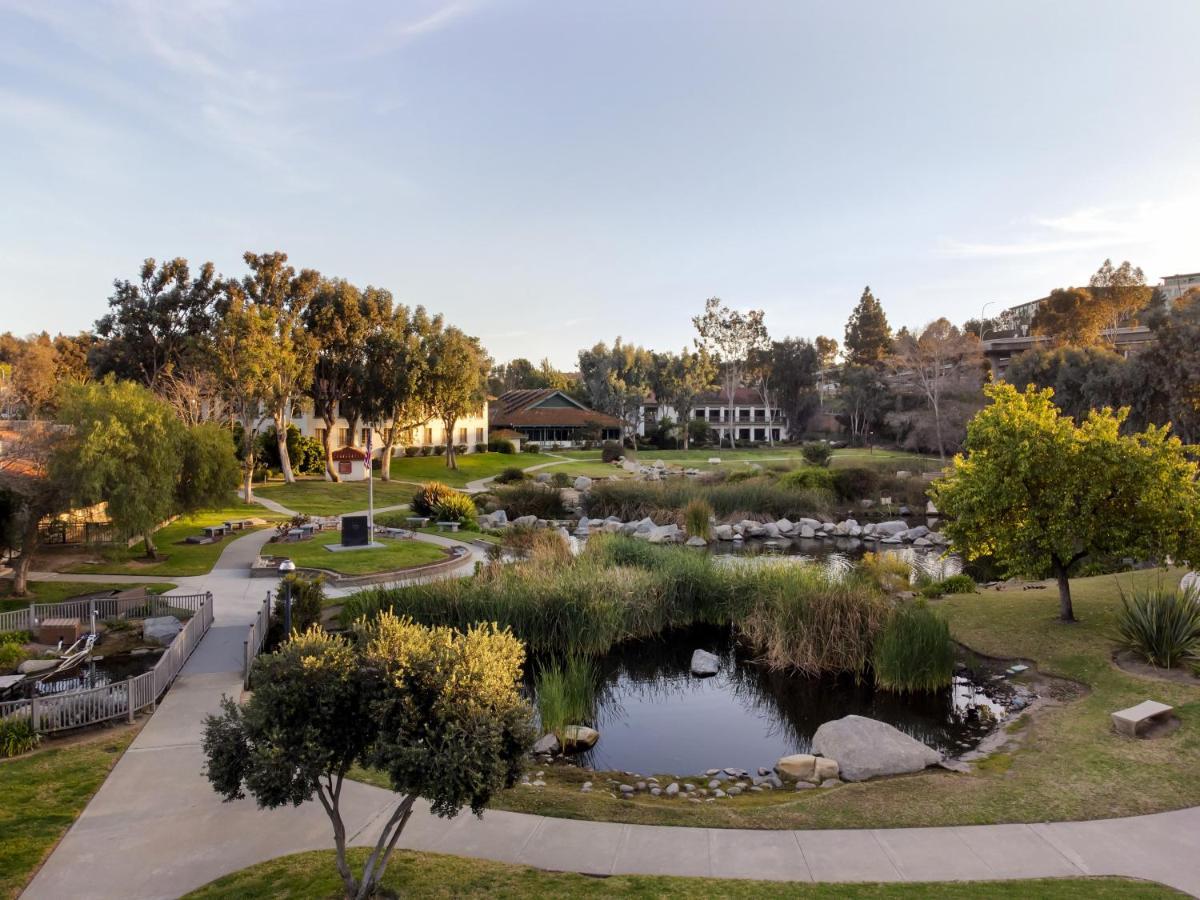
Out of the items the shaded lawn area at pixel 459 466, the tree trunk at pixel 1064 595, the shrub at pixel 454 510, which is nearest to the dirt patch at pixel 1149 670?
the tree trunk at pixel 1064 595

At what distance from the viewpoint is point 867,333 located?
95062 millimetres

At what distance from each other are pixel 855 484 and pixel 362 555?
26.5 metres

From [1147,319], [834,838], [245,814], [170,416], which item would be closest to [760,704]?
[834,838]

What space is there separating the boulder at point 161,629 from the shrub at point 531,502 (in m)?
19.2

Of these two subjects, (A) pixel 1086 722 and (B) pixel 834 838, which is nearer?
(B) pixel 834 838

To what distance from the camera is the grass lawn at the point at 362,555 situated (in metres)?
20.9

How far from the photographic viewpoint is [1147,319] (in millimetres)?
40125

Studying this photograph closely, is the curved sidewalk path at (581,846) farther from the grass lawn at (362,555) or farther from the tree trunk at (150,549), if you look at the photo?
the tree trunk at (150,549)

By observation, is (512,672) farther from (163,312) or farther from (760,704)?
(163,312)

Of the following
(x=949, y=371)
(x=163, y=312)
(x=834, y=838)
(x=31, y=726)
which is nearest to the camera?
(x=834, y=838)

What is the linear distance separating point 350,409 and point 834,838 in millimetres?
44550

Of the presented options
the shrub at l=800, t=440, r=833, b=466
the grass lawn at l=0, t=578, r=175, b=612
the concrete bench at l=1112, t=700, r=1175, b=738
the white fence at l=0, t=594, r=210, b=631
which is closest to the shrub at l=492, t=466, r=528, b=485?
the shrub at l=800, t=440, r=833, b=466

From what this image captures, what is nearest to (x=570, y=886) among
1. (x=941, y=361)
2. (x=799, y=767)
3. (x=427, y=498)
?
(x=799, y=767)

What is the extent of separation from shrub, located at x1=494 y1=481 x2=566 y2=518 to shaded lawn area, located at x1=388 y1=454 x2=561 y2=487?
1126cm
